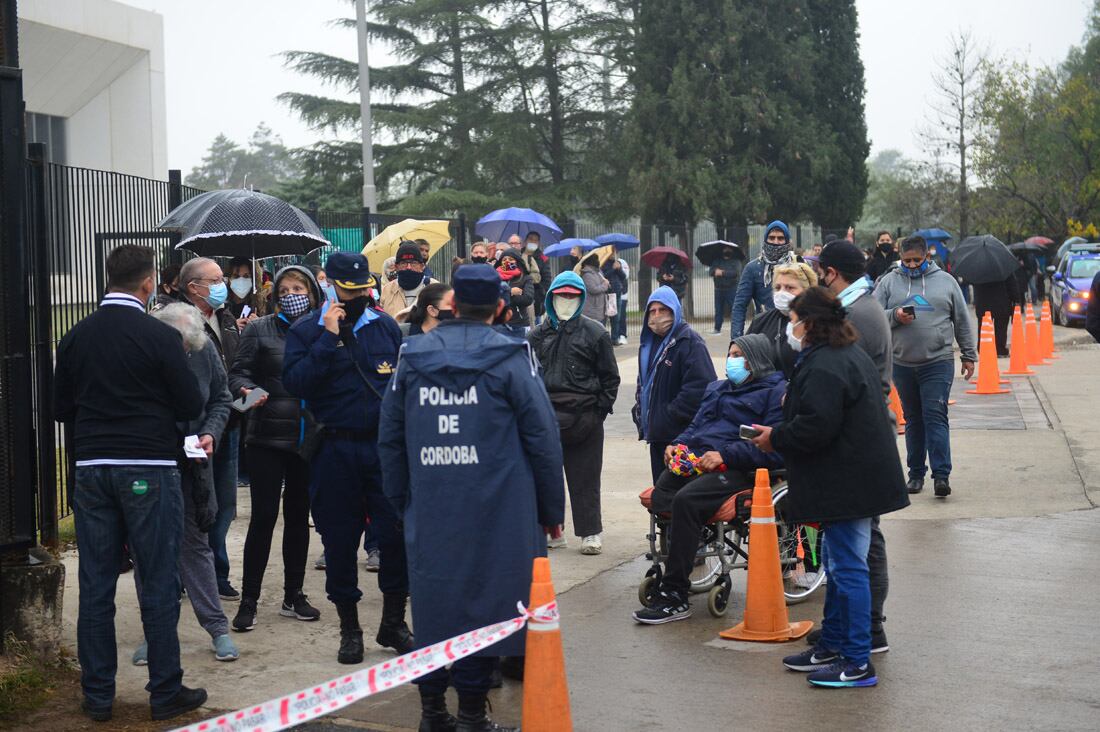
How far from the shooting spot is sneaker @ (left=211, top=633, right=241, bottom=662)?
21.7ft

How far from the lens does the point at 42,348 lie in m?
7.08

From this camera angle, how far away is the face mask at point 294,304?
24.3 ft

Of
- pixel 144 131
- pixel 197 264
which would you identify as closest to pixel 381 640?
pixel 197 264

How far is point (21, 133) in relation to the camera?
6.45 metres

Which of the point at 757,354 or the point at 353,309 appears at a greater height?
the point at 353,309

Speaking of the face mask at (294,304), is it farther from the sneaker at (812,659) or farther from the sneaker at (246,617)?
the sneaker at (812,659)

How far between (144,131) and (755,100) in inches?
962

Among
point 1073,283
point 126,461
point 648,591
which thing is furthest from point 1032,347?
point 126,461

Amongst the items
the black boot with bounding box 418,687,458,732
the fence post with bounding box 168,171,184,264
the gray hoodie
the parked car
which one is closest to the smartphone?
the black boot with bounding box 418,687,458,732

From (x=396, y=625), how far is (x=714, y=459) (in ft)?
6.55

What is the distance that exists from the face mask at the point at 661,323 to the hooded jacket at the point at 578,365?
0.51 meters

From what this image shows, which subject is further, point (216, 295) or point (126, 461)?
point (216, 295)

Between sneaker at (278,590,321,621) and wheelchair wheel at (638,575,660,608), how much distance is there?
1.86 meters

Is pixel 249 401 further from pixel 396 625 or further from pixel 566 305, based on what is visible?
pixel 566 305
